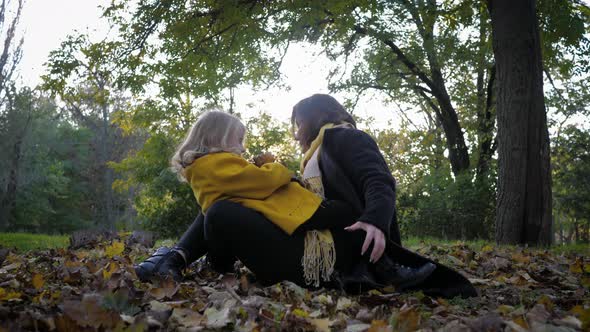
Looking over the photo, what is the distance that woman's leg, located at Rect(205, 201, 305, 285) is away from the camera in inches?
107

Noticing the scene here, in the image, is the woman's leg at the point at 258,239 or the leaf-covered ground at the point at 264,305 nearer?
the leaf-covered ground at the point at 264,305

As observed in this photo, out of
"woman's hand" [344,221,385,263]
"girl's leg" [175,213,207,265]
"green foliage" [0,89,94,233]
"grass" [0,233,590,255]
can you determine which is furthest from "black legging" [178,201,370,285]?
"green foliage" [0,89,94,233]

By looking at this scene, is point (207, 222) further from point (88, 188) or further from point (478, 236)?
point (88, 188)

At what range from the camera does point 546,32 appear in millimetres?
8445

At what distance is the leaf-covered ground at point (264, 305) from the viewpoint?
1.58 m

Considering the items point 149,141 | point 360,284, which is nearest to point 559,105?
point 149,141

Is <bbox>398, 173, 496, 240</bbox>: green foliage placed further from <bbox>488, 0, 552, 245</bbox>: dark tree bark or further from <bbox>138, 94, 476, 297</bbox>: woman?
<bbox>138, 94, 476, 297</bbox>: woman

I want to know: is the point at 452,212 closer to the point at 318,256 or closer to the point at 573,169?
the point at 573,169

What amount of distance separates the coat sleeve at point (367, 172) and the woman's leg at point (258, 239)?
440mm

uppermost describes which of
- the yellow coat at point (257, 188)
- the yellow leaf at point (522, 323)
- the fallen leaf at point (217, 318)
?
the yellow coat at point (257, 188)

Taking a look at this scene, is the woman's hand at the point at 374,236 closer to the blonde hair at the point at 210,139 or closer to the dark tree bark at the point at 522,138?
the blonde hair at the point at 210,139

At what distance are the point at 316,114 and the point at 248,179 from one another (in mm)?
614

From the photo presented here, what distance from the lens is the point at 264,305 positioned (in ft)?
6.93

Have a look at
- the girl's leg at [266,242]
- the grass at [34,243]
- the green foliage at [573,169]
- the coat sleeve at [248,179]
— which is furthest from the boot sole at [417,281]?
the green foliage at [573,169]
